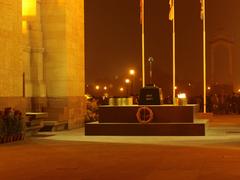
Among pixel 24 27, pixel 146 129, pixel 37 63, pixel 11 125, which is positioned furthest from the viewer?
pixel 37 63

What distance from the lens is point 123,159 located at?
50.4ft

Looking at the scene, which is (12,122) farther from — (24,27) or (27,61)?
(24,27)

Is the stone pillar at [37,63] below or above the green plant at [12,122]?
above

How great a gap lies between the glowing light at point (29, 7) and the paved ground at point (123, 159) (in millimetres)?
8930

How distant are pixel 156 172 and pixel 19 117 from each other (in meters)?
10.1

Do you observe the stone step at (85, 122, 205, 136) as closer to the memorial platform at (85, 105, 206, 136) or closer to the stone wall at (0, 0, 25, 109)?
the memorial platform at (85, 105, 206, 136)

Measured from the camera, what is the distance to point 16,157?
1620cm

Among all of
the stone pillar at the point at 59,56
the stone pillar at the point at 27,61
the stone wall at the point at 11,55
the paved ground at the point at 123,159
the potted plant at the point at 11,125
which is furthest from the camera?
the stone pillar at the point at 59,56

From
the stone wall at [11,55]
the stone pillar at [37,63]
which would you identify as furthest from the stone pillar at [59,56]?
the stone wall at [11,55]

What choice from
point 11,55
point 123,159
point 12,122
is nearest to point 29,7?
point 11,55

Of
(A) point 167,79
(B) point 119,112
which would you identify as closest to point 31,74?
(B) point 119,112

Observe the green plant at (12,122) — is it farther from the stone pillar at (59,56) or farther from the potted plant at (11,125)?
the stone pillar at (59,56)

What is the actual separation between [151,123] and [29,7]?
900 centimetres

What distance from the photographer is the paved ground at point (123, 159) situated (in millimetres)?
12664
